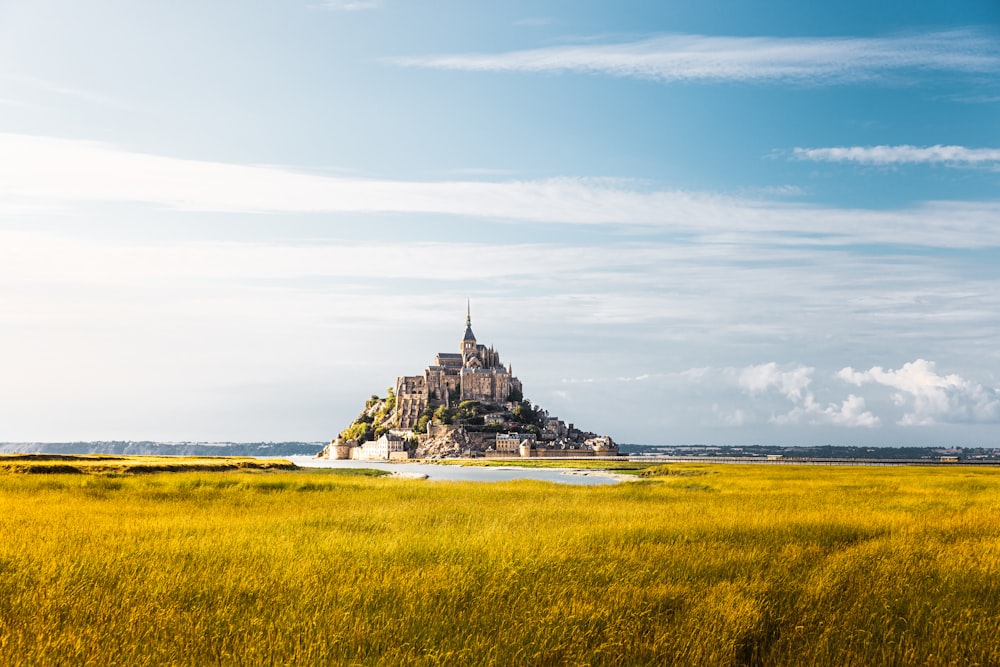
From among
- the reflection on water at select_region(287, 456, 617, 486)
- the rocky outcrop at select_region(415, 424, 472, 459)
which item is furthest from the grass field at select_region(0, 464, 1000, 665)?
the rocky outcrop at select_region(415, 424, 472, 459)

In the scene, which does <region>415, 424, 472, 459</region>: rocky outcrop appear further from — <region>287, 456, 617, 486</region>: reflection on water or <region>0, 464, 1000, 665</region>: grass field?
<region>0, 464, 1000, 665</region>: grass field

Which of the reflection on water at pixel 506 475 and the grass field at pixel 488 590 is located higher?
the grass field at pixel 488 590

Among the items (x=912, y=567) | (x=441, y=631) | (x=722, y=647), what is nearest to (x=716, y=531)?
(x=912, y=567)

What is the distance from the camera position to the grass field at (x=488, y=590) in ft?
27.2

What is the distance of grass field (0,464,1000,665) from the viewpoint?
327 inches

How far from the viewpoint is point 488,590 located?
34.9ft

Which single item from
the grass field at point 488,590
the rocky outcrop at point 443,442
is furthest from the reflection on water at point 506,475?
the rocky outcrop at point 443,442

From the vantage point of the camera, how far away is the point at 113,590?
10.2m

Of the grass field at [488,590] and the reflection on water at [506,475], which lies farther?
the reflection on water at [506,475]

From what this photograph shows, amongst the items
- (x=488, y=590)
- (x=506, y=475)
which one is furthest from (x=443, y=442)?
(x=488, y=590)

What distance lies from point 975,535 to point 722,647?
518 inches

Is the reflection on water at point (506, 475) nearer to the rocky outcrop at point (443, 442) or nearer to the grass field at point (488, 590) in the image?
the grass field at point (488, 590)

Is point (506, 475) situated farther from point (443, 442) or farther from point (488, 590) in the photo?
point (443, 442)

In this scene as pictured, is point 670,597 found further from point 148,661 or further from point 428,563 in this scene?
point 148,661
